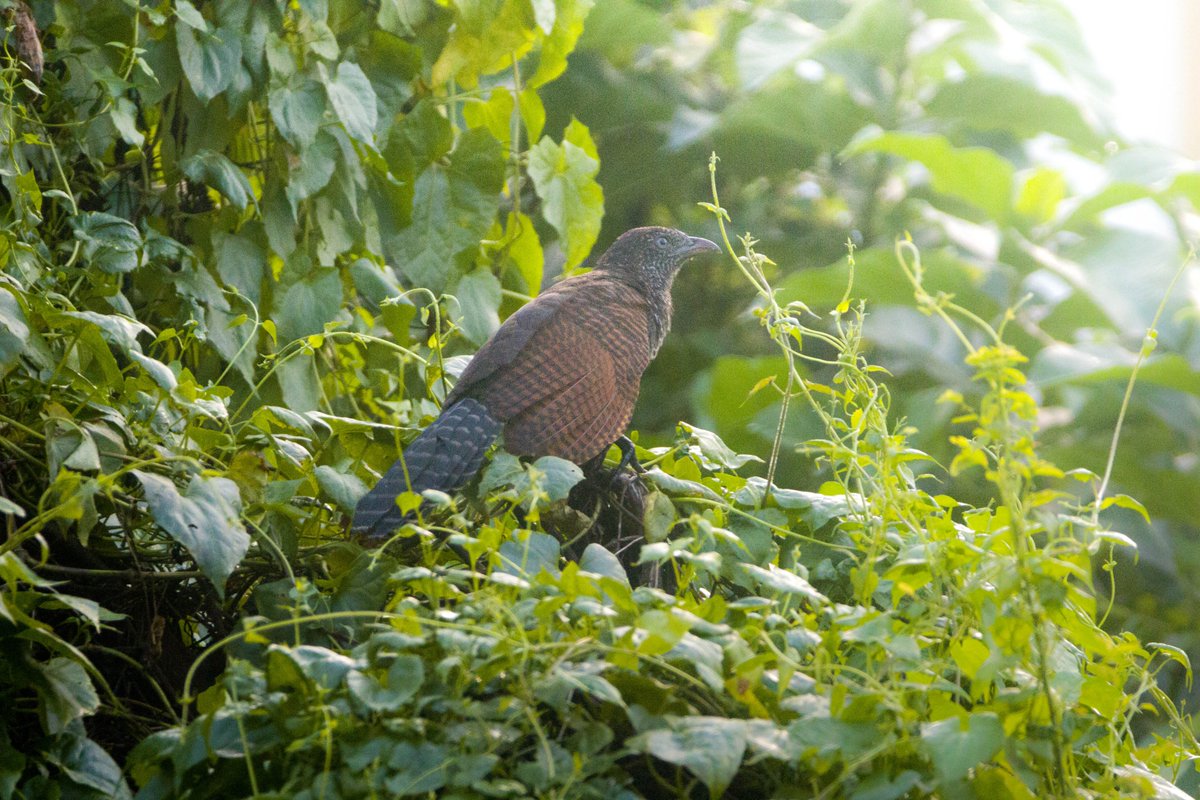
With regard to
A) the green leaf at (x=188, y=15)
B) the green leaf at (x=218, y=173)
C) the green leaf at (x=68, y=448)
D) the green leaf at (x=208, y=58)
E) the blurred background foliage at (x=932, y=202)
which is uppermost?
the green leaf at (x=188, y=15)

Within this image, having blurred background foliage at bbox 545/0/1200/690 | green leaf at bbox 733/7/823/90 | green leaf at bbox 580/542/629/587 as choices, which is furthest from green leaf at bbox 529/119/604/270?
green leaf at bbox 733/7/823/90

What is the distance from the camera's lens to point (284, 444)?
108 cm

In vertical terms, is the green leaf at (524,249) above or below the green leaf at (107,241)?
below

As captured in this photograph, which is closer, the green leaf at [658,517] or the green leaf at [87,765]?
the green leaf at [87,765]

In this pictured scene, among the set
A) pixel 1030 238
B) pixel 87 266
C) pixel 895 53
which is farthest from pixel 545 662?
pixel 895 53

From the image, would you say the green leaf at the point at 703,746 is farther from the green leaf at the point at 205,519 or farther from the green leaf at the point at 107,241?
the green leaf at the point at 107,241

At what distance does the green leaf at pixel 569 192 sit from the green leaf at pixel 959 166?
1241 mm

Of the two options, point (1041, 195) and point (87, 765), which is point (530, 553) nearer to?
point (87, 765)

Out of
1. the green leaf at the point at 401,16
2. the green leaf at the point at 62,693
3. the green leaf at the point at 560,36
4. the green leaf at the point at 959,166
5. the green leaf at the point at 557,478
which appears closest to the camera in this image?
the green leaf at the point at 62,693

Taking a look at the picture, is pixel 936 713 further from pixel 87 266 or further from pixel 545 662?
pixel 87 266

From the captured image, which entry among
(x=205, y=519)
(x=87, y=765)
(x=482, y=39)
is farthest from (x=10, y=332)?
(x=482, y=39)

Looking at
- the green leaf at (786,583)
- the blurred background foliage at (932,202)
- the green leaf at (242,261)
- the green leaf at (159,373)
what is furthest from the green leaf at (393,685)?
the blurred background foliage at (932,202)

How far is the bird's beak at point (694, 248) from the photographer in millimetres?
1459

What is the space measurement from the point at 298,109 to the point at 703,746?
918mm
